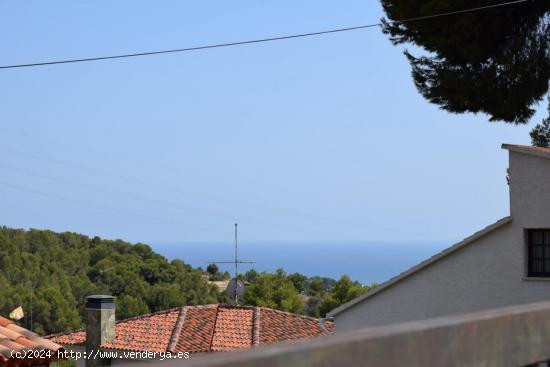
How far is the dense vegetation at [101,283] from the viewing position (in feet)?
202

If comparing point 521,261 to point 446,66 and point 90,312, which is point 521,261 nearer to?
→ point 446,66

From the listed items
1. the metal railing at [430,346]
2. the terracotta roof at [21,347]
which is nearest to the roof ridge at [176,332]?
the terracotta roof at [21,347]

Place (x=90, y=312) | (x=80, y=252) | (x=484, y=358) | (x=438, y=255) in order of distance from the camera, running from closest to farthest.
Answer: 1. (x=484, y=358)
2. (x=438, y=255)
3. (x=90, y=312)
4. (x=80, y=252)

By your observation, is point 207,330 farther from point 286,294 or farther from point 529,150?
point 286,294

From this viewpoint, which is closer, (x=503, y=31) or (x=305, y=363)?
(x=305, y=363)

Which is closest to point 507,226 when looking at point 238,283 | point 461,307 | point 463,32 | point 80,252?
point 461,307

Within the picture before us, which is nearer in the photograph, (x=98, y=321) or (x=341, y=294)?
(x=98, y=321)

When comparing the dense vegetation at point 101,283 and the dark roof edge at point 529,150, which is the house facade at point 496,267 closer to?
the dark roof edge at point 529,150

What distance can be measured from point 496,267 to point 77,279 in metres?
54.1

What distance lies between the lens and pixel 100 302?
24781 mm

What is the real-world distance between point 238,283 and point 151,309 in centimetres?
3682

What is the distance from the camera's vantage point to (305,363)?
1.67m

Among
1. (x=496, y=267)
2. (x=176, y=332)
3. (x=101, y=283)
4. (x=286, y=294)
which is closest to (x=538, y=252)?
(x=496, y=267)

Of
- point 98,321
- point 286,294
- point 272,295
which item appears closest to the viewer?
point 98,321
